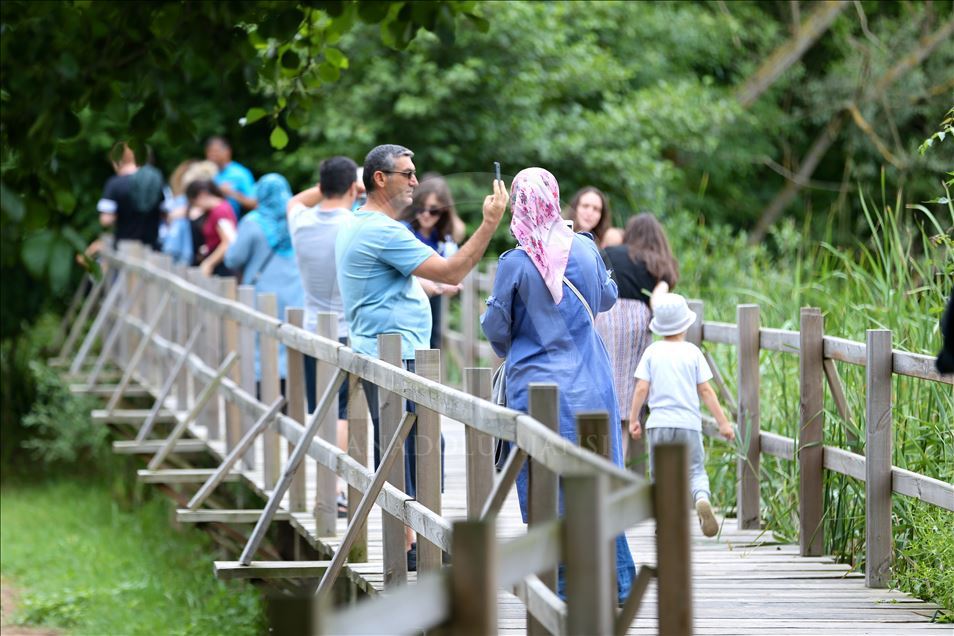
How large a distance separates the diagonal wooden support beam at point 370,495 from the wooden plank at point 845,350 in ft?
6.64

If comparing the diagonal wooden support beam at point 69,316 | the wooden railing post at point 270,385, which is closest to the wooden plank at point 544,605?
the wooden railing post at point 270,385

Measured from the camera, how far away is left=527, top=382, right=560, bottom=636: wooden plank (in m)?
4.01

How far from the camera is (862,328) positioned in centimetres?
790

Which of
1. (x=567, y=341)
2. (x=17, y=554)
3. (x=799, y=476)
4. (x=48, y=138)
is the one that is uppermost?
(x=48, y=138)

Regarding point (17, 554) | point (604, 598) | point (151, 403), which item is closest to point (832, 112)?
point (151, 403)

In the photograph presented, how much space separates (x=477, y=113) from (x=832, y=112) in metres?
7.16

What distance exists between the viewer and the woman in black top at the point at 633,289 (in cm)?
790

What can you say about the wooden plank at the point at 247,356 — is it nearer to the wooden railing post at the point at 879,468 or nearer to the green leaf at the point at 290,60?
the green leaf at the point at 290,60

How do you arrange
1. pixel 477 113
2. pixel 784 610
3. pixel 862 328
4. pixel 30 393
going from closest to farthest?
1. pixel 784 610
2. pixel 862 328
3. pixel 477 113
4. pixel 30 393

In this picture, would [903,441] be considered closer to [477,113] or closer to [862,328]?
[862,328]

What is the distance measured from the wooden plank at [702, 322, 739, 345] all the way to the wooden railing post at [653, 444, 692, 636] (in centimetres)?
439

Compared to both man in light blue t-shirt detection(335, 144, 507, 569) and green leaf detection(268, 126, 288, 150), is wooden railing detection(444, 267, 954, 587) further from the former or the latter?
green leaf detection(268, 126, 288, 150)

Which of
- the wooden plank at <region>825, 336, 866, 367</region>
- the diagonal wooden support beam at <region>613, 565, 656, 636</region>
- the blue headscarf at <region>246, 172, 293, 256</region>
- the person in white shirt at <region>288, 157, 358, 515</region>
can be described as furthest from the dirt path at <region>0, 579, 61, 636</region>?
the diagonal wooden support beam at <region>613, 565, 656, 636</region>

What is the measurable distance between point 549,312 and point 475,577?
2.59m
